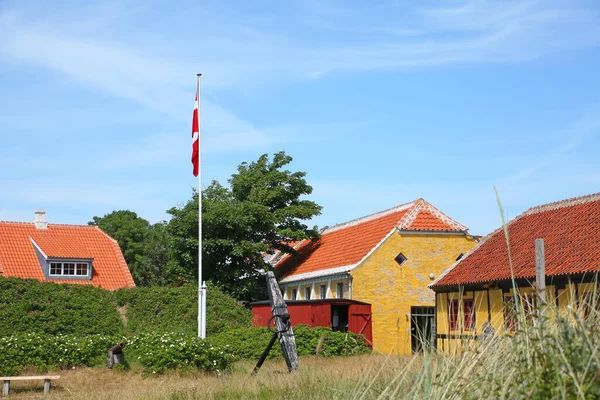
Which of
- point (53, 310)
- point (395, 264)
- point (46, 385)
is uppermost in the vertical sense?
point (395, 264)

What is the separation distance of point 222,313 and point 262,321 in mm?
3405

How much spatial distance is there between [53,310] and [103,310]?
2139 millimetres

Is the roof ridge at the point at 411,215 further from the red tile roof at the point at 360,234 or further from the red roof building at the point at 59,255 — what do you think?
the red roof building at the point at 59,255

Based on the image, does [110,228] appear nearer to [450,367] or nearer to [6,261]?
[6,261]

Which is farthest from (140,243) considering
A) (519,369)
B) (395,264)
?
(519,369)

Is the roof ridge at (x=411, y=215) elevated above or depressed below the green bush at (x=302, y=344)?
above

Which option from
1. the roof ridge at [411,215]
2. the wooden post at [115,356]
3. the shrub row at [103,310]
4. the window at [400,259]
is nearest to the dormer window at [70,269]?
the shrub row at [103,310]

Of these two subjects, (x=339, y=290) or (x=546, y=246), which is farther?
(x=339, y=290)

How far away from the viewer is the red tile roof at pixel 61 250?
128ft

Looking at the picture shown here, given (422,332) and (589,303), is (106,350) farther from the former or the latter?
(589,303)

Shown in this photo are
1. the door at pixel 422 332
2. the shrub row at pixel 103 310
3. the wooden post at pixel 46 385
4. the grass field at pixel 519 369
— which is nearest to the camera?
the grass field at pixel 519 369

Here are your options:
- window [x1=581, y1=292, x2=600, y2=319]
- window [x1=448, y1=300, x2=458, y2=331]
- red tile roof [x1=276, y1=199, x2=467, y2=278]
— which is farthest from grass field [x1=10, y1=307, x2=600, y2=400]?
red tile roof [x1=276, y1=199, x2=467, y2=278]

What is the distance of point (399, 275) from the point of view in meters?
35.5

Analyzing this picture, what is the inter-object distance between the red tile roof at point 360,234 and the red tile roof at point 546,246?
14.4 ft
